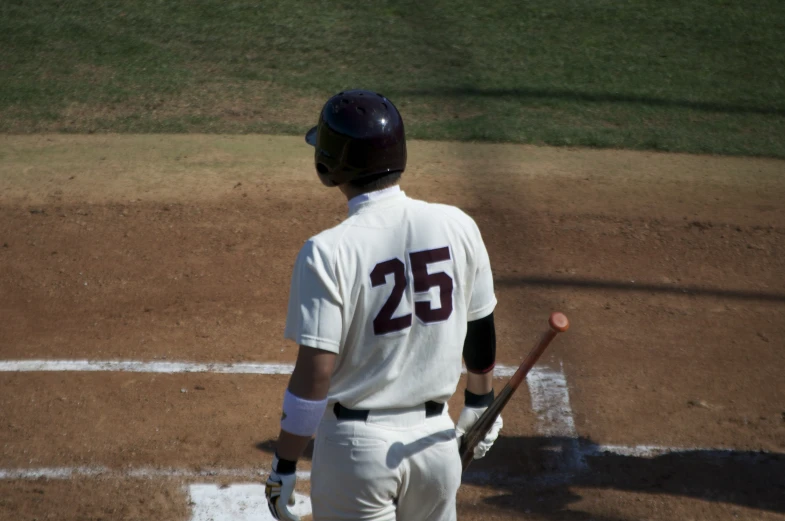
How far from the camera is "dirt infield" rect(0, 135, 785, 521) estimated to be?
409 centimetres

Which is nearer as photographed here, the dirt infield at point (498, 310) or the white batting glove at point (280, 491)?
the white batting glove at point (280, 491)

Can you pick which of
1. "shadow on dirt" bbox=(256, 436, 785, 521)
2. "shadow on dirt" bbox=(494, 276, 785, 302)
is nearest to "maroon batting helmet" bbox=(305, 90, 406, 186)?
"shadow on dirt" bbox=(256, 436, 785, 521)

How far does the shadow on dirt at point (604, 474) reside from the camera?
13.1 feet

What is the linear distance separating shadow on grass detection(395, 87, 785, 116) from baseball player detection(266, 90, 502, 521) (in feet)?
21.1

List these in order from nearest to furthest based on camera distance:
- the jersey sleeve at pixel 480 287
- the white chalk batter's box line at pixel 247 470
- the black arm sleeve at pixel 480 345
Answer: the jersey sleeve at pixel 480 287, the black arm sleeve at pixel 480 345, the white chalk batter's box line at pixel 247 470

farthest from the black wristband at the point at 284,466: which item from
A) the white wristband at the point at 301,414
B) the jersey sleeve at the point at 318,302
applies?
the jersey sleeve at the point at 318,302

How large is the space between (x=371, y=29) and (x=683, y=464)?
23.1 feet

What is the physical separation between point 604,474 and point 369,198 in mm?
2260

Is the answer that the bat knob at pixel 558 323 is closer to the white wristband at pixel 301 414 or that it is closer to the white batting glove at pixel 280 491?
the white wristband at pixel 301 414

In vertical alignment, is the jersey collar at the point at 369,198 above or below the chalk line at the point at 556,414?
above

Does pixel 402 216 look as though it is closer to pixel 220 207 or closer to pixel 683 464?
pixel 683 464

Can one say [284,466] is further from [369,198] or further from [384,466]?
[369,198]

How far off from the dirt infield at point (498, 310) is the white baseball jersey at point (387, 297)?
1.61 metres

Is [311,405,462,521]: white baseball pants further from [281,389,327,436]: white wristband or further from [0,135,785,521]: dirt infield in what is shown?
[0,135,785,521]: dirt infield
